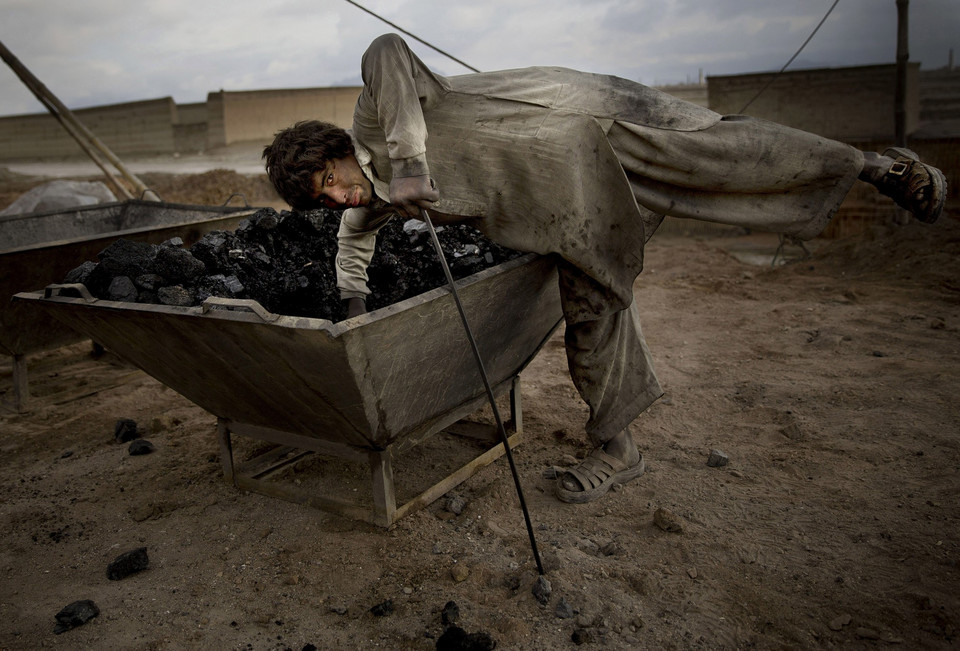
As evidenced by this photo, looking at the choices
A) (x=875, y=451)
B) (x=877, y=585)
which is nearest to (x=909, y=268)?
(x=875, y=451)

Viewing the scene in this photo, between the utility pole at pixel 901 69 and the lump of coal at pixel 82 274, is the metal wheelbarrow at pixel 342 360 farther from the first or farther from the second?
the utility pole at pixel 901 69

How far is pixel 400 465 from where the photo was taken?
3.40 meters

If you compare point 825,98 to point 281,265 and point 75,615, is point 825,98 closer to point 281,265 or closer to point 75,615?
point 281,265

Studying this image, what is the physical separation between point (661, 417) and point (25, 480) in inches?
129

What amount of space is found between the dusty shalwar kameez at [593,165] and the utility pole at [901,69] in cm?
558

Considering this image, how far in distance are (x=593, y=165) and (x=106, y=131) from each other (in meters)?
26.9

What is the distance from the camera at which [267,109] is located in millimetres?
21453

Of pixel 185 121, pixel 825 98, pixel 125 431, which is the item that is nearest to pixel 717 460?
pixel 125 431

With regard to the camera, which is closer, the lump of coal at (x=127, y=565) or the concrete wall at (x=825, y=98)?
the lump of coal at (x=127, y=565)

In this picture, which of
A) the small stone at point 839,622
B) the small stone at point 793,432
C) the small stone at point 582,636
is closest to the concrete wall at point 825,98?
the small stone at point 793,432

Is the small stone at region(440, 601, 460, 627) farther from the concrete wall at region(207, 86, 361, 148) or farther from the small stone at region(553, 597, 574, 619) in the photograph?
the concrete wall at region(207, 86, 361, 148)

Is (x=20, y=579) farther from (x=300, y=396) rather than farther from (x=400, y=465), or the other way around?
(x=400, y=465)

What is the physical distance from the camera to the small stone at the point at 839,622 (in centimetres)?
211

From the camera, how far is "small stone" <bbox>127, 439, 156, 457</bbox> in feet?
12.0
